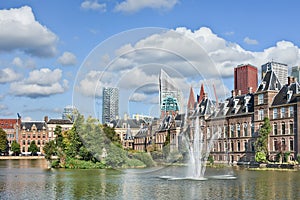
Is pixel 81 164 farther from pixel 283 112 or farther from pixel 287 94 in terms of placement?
pixel 287 94

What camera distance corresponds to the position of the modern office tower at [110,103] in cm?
3151

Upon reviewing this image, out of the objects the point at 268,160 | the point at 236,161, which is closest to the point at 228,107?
the point at 236,161

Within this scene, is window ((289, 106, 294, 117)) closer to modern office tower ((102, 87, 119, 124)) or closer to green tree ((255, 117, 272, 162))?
green tree ((255, 117, 272, 162))

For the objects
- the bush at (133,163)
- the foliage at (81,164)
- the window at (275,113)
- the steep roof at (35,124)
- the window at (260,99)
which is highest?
the window at (260,99)

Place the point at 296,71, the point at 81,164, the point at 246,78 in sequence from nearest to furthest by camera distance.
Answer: the point at 81,164
the point at 296,71
the point at 246,78

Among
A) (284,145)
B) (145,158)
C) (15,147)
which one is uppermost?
(284,145)

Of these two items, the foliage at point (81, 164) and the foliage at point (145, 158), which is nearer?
the foliage at point (145, 158)

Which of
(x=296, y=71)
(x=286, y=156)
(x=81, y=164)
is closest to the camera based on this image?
(x=81, y=164)

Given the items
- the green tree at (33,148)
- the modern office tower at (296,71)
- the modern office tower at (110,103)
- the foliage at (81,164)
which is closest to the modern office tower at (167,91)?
the modern office tower at (110,103)

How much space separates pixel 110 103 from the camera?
3184cm

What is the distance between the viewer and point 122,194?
103 ft

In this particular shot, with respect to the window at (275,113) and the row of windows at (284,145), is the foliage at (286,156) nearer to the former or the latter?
the row of windows at (284,145)

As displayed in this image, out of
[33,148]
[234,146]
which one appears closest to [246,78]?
[234,146]

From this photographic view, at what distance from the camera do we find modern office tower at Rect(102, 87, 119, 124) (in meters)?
31.5
